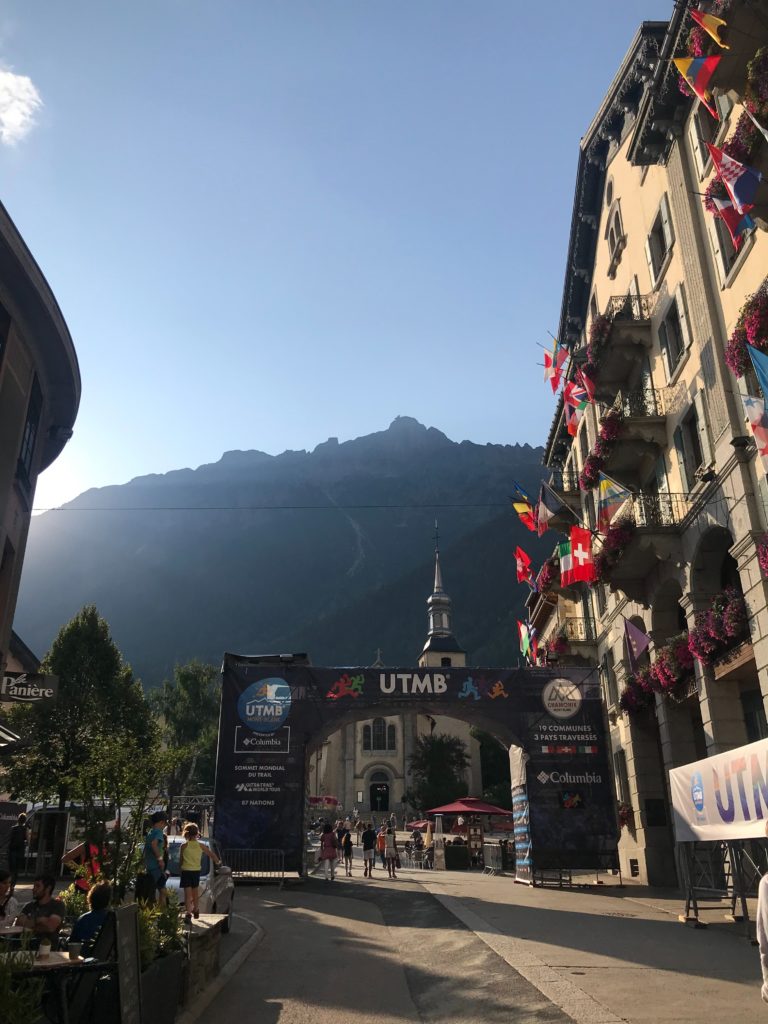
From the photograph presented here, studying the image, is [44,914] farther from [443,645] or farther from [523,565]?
[443,645]

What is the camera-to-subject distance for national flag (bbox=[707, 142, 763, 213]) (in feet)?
47.6

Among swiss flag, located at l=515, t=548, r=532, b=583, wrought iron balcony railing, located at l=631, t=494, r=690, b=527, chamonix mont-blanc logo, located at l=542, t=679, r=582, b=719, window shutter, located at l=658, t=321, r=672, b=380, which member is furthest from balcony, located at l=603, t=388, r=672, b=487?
swiss flag, located at l=515, t=548, r=532, b=583

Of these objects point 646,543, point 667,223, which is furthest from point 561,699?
point 667,223

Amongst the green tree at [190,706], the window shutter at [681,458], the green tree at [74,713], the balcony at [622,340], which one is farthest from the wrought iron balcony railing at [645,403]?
the green tree at [190,706]

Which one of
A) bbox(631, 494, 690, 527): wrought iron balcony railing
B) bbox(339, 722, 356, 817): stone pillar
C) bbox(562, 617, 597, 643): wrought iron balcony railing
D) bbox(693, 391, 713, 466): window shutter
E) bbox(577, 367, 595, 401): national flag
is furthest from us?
bbox(339, 722, 356, 817): stone pillar

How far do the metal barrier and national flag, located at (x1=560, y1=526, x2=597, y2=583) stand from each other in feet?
40.0

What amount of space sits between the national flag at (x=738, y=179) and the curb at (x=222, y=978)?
14.9 m

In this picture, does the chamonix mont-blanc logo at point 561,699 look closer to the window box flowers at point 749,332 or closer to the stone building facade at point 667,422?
the stone building facade at point 667,422

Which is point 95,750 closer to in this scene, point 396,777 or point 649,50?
point 649,50

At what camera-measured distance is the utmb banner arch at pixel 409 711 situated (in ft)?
80.4

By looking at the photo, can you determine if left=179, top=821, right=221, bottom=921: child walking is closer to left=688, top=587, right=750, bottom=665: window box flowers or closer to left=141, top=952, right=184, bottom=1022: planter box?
left=141, top=952, right=184, bottom=1022: planter box

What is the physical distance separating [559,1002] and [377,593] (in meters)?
172

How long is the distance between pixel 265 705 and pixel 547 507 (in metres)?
12.6

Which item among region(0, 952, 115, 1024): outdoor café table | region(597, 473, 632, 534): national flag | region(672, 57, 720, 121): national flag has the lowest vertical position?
region(0, 952, 115, 1024): outdoor café table
